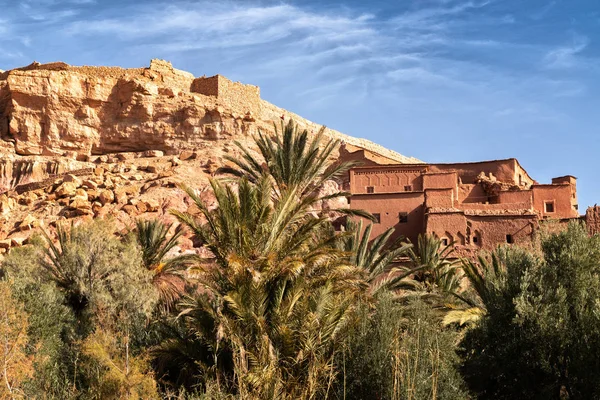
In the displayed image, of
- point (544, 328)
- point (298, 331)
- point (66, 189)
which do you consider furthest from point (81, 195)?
point (544, 328)

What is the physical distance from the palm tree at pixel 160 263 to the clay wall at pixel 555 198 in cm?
1337

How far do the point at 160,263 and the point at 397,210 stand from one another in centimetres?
968

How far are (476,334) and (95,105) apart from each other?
1084 inches

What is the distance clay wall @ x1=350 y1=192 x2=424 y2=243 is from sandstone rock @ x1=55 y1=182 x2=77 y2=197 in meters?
11.7

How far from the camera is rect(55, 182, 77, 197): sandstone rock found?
29880mm

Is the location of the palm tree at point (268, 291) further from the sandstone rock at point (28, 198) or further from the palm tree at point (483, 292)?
the sandstone rock at point (28, 198)

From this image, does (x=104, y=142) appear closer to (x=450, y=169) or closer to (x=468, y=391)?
(x=450, y=169)

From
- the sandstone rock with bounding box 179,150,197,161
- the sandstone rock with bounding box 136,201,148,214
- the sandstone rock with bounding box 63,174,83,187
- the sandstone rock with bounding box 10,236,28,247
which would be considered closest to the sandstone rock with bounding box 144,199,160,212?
the sandstone rock with bounding box 136,201,148,214

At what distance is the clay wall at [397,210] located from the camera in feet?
Result: 83.0

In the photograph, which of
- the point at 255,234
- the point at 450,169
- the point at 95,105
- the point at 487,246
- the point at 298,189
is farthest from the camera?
the point at 95,105

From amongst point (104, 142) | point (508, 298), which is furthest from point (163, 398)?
point (104, 142)

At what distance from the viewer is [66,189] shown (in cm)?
2997

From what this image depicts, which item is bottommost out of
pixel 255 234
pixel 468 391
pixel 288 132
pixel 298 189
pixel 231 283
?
pixel 468 391

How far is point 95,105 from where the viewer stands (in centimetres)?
3691
